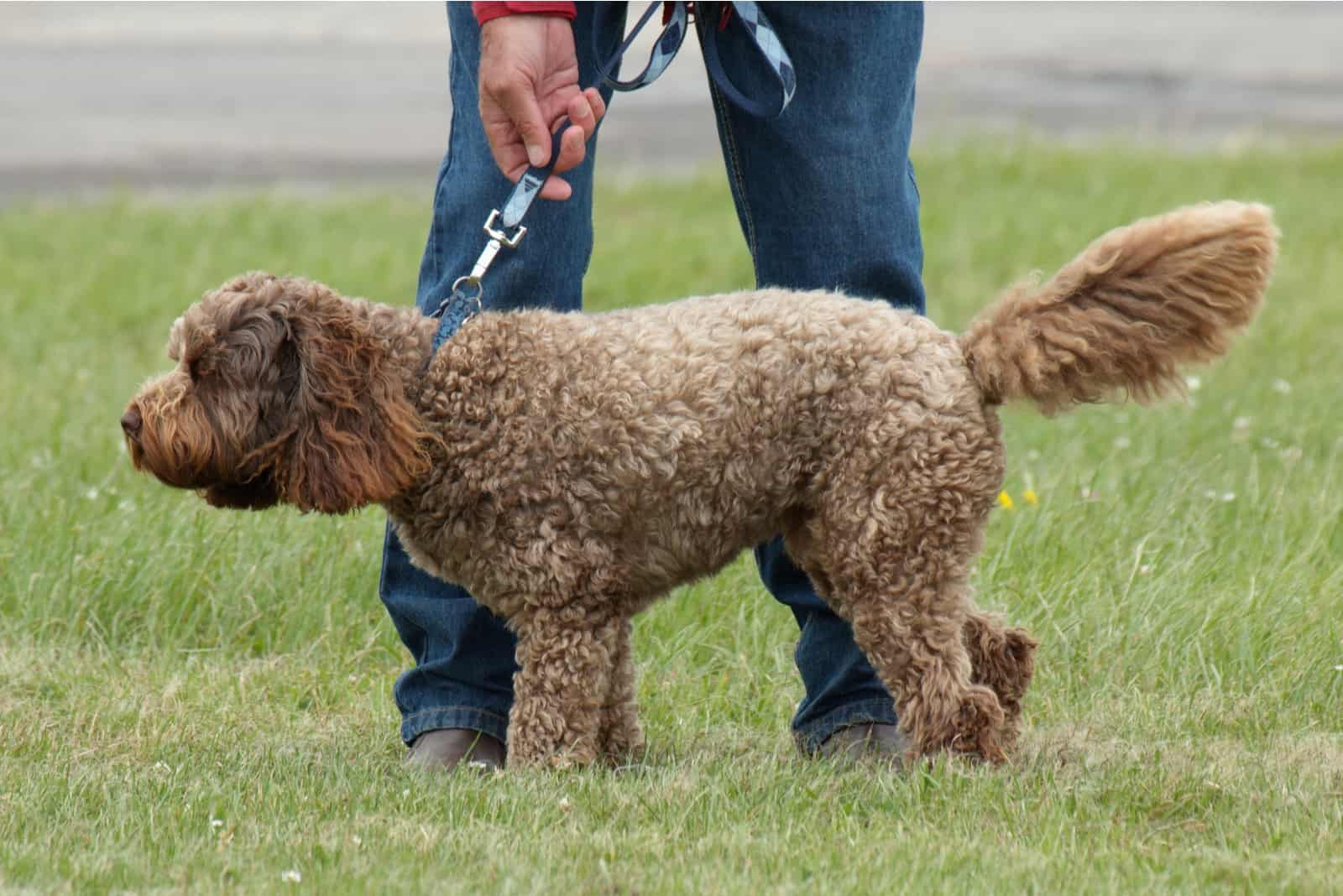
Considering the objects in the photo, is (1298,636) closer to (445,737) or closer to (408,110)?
(445,737)

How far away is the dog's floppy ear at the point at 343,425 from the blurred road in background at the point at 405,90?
9.33 meters

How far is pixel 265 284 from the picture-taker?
381 centimetres

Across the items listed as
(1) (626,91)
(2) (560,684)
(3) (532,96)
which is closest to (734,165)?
(1) (626,91)

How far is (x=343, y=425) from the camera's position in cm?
369

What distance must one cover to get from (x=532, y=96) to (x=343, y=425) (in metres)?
0.80

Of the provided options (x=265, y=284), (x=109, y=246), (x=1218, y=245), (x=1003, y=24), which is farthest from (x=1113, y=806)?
(x=1003, y=24)

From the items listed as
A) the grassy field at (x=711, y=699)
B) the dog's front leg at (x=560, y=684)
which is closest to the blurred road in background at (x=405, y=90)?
the grassy field at (x=711, y=699)

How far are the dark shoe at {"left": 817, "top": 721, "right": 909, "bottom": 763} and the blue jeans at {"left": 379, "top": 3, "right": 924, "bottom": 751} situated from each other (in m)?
0.02

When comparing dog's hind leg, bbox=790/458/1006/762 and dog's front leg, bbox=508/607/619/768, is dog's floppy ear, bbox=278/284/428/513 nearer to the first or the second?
dog's front leg, bbox=508/607/619/768

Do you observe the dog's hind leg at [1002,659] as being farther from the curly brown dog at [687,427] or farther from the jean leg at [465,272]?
the jean leg at [465,272]

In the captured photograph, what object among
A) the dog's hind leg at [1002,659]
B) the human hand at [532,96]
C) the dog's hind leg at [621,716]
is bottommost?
the dog's hind leg at [621,716]

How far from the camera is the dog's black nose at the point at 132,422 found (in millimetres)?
3678

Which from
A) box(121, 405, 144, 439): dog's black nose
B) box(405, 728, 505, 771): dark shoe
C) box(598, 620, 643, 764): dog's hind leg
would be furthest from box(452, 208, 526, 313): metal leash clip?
box(405, 728, 505, 771): dark shoe

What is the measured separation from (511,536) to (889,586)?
809 mm
